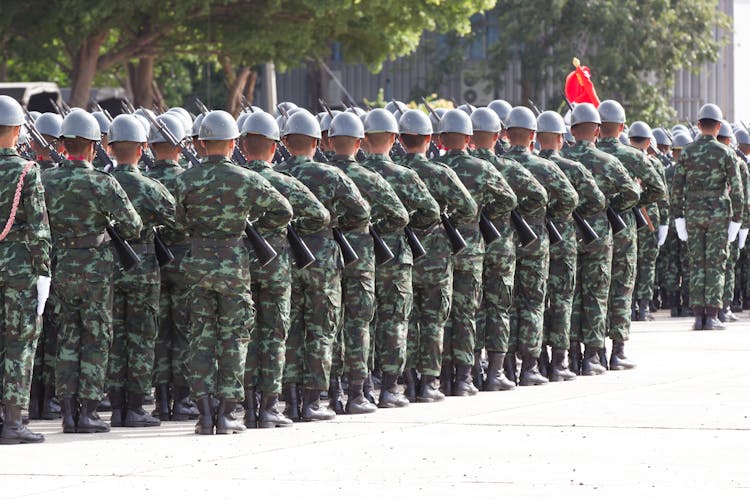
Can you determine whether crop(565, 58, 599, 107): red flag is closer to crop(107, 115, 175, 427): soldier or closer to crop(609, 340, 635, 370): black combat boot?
crop(609, 340, 635, 370): black combat boot

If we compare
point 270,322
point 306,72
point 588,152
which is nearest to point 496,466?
point 270,322

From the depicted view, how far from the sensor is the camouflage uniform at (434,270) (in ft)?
37.9

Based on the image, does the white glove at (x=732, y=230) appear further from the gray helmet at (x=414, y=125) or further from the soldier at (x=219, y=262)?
the soldier at (x=219, y=262)

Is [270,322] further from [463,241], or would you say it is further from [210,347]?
[463,241]

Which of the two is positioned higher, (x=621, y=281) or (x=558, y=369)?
(x=621, y=281)

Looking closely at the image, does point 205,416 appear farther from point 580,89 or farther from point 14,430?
point 580,89

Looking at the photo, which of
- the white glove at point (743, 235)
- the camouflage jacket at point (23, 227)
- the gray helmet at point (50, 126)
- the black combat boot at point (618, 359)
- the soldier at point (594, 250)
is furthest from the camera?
the white glove at point (743, 235)

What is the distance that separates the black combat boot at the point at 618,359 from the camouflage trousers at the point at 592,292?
48 centimetres

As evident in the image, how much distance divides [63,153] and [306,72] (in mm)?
44366

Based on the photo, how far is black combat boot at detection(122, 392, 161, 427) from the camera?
10742 mm

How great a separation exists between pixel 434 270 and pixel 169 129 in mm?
1996

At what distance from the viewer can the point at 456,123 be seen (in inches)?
470

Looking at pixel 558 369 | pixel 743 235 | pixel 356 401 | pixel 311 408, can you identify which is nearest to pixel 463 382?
pixel 356 401


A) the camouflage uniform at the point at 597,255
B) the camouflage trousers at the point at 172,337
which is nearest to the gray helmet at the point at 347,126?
the camouflage trousers at the point at 172,337
